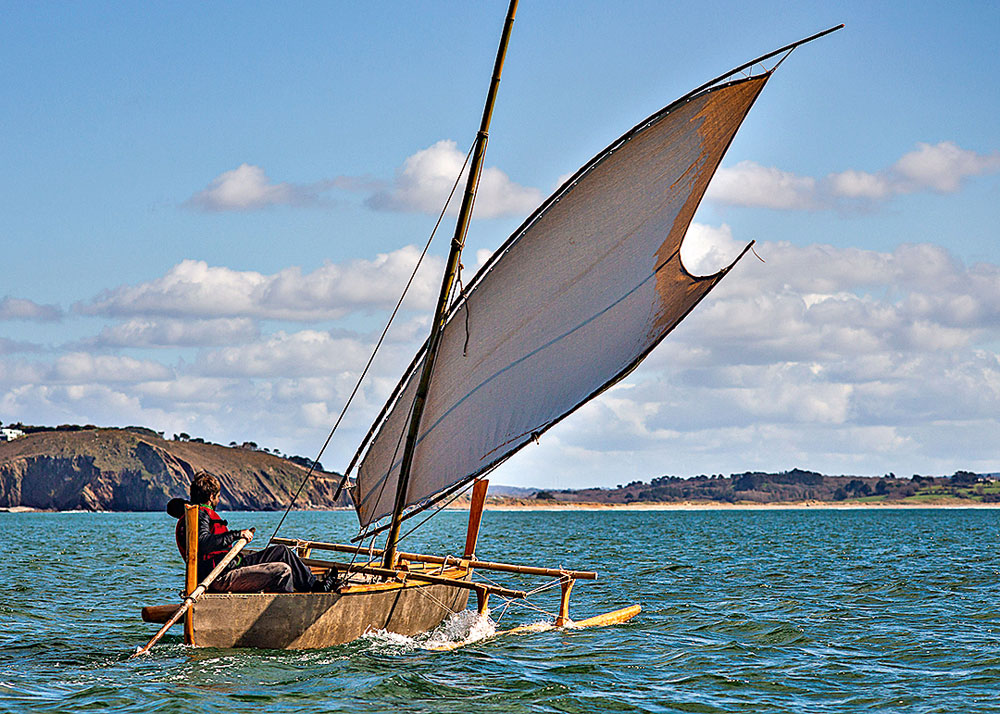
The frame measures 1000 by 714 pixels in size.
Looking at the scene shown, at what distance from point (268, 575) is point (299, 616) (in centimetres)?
72

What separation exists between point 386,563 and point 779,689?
677cm

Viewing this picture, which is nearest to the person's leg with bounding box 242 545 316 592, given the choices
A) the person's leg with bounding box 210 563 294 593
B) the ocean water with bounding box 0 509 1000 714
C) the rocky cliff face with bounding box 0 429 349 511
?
the person's leg with bounding box 210 563 294 593

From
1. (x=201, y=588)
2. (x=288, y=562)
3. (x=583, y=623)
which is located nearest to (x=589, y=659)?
(x=583, y=623)

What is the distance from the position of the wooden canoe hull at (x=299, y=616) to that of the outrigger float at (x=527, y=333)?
19 millimetres

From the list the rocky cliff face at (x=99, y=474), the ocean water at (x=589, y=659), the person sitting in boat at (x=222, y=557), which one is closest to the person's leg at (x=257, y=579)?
the person sitting in boat at (x=222, y=557)

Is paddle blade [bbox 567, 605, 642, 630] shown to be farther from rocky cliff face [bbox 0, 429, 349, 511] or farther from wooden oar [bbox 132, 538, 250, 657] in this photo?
rocky cliff face [bbox 0, 429, 349, 511]

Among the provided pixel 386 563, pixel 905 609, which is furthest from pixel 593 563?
pixel 386 563

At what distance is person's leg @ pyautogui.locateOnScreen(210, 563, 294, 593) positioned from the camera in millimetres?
15211

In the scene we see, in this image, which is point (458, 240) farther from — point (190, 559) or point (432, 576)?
point (190, 559)

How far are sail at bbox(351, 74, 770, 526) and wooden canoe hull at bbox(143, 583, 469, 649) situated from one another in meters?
2.21

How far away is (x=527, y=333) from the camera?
1642 centimetres

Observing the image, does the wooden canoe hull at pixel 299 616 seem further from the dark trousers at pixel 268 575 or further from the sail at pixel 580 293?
the sail at pixel 580 293

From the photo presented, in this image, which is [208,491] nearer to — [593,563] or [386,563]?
[386,563]

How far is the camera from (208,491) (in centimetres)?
1529
